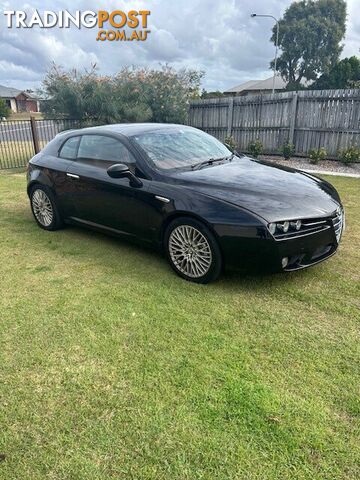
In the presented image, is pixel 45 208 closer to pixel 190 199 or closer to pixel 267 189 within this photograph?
pixel 190 199

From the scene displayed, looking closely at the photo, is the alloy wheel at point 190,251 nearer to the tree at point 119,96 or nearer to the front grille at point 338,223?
the front grille at point 338,223

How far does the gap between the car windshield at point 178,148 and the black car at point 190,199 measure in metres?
0.01

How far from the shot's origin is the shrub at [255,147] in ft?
39.8

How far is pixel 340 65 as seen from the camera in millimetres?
37125

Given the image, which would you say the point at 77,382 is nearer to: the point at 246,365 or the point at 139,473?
the point at 139,473

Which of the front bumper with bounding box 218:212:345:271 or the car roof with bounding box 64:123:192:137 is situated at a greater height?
the car roof with bounding box 64:123:192:137

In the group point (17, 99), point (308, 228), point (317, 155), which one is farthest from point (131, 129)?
point (17, 99)

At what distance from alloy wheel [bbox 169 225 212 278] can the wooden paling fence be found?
901 cm

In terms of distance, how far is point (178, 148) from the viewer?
4.43 metres

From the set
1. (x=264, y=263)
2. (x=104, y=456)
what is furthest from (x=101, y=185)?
(x=104, y=456)

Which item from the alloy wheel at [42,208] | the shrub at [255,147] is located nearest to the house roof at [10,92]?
the shrub at [255,147]

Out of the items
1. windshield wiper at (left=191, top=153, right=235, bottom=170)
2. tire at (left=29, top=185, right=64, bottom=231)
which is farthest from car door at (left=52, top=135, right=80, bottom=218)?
windshield wiper at (left=191, top=153, right=235, bottom=170)

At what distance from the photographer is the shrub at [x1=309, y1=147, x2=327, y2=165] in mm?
10984

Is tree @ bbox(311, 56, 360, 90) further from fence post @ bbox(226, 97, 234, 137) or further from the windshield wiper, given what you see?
the windshield wiper
